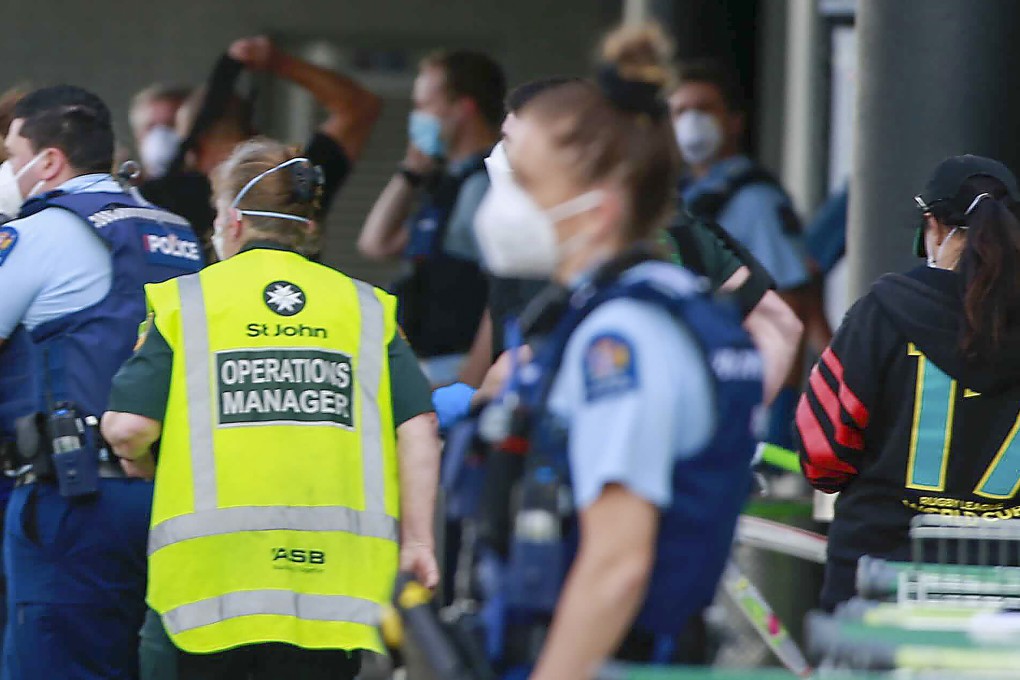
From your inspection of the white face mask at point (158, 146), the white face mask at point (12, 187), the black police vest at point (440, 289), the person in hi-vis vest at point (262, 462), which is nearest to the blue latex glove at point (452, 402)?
the person in hi-vis vest at point (262, 462)

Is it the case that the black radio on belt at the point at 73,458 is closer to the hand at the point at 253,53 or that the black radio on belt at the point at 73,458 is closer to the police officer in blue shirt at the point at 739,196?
the hand at the point at 253,53

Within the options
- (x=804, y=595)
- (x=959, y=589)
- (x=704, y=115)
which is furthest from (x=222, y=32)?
(x=959, y=589)

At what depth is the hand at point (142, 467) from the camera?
448 centimetres

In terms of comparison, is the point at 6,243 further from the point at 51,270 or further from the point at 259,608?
the point at 259,608

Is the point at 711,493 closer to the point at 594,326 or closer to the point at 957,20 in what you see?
the point at 594,326

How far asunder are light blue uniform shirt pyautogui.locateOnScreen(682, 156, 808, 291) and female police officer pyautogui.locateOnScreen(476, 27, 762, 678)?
4659 millimetres

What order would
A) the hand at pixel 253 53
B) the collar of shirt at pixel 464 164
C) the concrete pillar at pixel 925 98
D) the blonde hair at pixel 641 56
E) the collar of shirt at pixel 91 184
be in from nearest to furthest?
the blonde hair at pixel 641 56 < the collar of shirt at pixel 91 184 < the concrete pillar at pixel 925 98 < the collar of shirt at pixel 464 164 < the hand at pixel 253 53

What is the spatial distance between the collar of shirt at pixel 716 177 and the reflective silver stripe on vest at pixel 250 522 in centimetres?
352

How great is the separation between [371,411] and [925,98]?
1.89 m

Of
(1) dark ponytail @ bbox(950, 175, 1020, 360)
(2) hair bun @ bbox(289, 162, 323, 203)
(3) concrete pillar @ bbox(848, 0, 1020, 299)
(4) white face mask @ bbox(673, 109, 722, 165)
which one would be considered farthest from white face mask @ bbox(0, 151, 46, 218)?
(4) white face mask @ bbox(673, 109, 722, 165)

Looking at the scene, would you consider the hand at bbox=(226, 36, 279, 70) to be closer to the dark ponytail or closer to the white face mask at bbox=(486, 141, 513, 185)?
the white face mask at bbox=(486, 141, 513, 185)

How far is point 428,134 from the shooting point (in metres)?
7.55

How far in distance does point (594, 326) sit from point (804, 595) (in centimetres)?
347

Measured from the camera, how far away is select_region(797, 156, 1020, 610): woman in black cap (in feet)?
14.3
